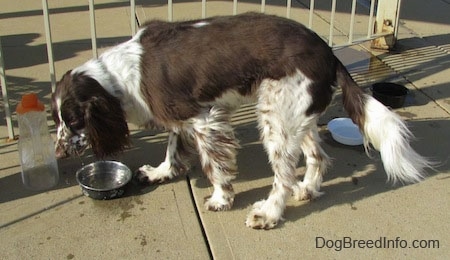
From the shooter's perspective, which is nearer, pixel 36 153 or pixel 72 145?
pixel 72 145

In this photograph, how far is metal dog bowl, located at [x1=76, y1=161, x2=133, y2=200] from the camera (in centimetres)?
380

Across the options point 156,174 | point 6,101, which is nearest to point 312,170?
point 156,174

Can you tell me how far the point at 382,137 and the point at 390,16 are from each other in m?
3.55

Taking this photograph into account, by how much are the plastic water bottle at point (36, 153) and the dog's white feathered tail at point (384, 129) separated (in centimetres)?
218

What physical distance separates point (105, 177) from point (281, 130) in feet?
4.74

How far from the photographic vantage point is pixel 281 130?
3402mm

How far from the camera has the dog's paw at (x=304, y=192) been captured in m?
3.84

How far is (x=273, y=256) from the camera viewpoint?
3309 mm

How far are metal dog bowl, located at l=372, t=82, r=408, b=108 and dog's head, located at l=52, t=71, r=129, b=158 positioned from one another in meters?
2.65

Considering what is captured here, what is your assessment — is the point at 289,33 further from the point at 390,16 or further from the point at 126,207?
the point at 390,16

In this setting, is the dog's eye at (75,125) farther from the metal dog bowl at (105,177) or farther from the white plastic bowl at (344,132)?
the white plastic bowl at (344,132)

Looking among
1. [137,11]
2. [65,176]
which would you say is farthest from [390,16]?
[65,176]

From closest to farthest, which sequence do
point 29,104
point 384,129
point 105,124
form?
point 384,129, point 105,124, point 29,104

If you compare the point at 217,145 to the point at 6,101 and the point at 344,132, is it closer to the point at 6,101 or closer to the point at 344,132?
the point at 344,132
